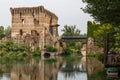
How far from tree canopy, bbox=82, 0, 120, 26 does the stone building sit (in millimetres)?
56361

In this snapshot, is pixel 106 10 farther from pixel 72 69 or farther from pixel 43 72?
pixel 72 69

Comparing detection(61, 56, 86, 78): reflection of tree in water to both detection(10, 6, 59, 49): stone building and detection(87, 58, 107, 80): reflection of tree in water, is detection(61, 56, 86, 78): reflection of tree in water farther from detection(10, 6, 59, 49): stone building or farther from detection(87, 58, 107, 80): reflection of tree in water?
detection(10, 6, 59, 49): stone building

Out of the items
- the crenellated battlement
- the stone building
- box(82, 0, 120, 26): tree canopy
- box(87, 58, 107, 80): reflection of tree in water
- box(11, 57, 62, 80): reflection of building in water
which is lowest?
box(11, 57, 62, 80): reflection of building in water

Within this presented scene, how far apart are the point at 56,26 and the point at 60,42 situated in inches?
248

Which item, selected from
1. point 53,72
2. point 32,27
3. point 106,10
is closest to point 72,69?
point 53,72

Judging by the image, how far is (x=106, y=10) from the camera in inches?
899

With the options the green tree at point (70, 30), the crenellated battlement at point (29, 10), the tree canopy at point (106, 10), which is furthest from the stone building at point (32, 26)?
the tree canopy at point (106, 10)

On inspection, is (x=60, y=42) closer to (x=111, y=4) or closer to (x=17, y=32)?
(x=17, y=32)

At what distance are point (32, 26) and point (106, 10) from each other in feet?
199

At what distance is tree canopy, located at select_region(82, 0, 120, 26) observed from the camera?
22156mm

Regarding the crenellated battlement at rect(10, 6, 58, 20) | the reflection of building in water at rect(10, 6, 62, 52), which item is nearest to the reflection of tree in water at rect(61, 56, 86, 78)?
the reflection of building in water at rect(10, 6, 62, 52)

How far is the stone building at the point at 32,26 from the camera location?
81.5 m

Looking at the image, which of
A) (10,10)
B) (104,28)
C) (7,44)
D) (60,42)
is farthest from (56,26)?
(104,28)

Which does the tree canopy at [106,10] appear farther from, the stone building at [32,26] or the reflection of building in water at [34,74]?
the stone building at [32,26]
